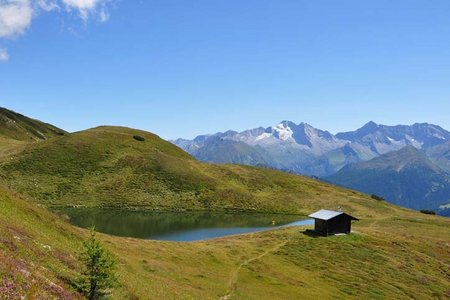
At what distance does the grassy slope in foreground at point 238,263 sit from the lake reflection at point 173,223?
1274 cm

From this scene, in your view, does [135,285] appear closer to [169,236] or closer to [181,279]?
[181,279]

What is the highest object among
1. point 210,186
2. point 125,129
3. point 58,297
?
point 125,129

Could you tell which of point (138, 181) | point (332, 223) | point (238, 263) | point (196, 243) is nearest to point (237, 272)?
point (238, 263)

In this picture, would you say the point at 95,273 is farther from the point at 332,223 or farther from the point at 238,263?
the point at 332,223

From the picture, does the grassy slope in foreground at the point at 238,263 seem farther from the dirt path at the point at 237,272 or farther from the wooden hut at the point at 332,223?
the wooden hut at the point at 332,223

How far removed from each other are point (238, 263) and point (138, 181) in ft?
249

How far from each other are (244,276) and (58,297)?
3573 cm

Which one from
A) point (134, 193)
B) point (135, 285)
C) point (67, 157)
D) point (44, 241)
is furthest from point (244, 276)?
point (67, 157)


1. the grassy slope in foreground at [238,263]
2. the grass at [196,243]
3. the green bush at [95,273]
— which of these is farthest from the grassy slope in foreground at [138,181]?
the green bush at [95,273]

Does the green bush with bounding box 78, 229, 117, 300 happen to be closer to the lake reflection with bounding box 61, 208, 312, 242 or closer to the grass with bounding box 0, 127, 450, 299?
the grass with bounding box 0, 127, 450, 299

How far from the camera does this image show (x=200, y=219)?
104m

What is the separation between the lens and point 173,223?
316 feet

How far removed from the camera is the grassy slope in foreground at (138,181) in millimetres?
114494

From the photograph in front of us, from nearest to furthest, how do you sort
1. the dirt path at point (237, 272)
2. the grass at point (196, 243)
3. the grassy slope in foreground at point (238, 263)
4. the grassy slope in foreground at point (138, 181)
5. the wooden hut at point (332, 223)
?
the grassy slope in foreground at point (238, 263) < the grass at point (196, 243) < the dirt path at point (237, 272) < the wooden hut at point (332, 223) < the grassy slope in foreground at point (138, 181)
